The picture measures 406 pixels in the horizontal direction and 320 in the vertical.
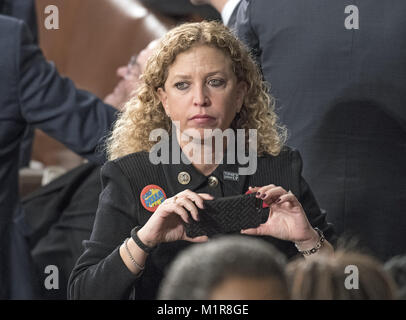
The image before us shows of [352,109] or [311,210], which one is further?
[352,109]

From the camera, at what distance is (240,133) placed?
99cm

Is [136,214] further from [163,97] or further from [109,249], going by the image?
[163,97]

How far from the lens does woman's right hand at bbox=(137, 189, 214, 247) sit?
849 millimetres

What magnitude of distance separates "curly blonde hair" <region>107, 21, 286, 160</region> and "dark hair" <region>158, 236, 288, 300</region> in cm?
31

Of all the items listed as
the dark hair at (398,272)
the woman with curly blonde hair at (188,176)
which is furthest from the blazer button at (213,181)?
the dark hair at (398,272)

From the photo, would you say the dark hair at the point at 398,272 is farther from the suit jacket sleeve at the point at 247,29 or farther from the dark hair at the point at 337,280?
the suit jacket sleeve at the point at 247,29

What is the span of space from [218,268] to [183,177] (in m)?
0.29

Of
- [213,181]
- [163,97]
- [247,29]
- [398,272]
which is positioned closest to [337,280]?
[398,272]

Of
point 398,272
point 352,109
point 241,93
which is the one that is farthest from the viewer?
point 352,109

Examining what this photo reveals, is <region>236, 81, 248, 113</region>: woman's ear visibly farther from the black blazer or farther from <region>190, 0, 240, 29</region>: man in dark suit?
<region>190, 0, 240, 29</region>: man in dark suit

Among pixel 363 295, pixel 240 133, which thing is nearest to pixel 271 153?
pixel 240 133

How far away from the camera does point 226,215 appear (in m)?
0.87

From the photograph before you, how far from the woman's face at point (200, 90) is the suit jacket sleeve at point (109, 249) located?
11 centimetres
